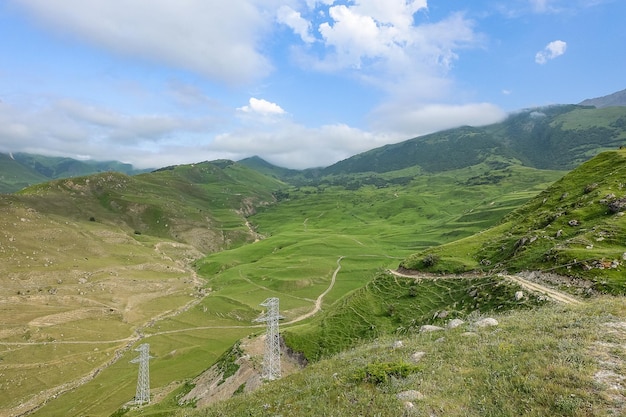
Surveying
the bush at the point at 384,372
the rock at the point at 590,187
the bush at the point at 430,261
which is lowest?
the bush at the point at 430,261

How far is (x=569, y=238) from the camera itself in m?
58.9

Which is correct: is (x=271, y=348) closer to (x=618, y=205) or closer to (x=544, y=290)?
(x=544, y=290)

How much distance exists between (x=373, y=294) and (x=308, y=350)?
57.4 feet

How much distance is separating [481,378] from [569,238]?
168ft

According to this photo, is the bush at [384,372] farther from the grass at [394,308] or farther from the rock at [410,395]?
the grass at [394,308]

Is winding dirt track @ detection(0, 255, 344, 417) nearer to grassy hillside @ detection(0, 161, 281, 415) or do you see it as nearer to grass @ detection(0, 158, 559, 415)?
grassy hillside @ detection(0, 161, 281, 415)

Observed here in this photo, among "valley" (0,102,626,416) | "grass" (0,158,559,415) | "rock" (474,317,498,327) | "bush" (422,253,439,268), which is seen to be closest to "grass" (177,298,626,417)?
"valley" (0,102,626,416)

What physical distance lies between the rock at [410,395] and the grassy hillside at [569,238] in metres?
34.8

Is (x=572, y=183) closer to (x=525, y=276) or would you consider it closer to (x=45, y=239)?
(x=525, y=276)

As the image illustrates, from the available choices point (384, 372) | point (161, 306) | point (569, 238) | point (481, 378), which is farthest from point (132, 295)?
point (481, 378)

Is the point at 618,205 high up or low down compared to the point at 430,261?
up

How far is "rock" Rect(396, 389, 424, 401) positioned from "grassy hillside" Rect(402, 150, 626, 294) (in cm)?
3479

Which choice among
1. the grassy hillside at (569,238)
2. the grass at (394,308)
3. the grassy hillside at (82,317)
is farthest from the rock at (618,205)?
the grassy hillside at (82,317)

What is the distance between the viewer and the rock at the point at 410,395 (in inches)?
759
